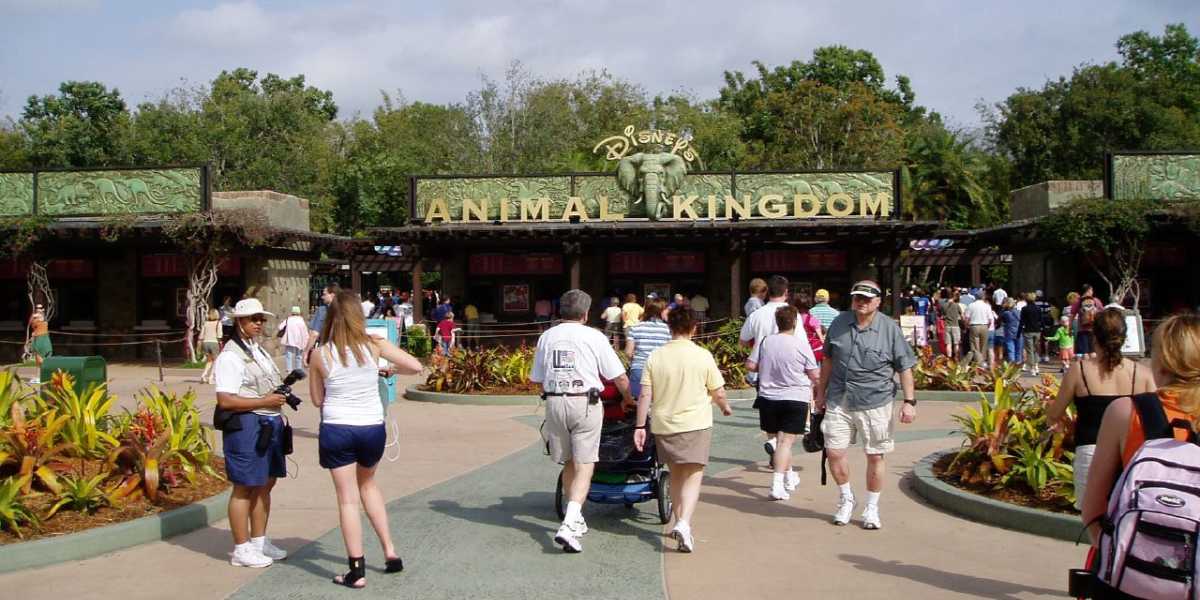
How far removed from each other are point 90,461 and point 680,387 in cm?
448

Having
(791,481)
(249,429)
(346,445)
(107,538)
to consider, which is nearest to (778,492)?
(791,481)

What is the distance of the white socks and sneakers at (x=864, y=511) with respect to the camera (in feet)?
24.3

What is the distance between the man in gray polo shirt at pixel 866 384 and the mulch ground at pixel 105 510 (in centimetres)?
471

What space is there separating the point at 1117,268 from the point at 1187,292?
7.61 ft

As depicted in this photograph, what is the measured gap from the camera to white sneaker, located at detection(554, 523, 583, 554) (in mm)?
6582

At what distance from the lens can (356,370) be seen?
5980 millimetres

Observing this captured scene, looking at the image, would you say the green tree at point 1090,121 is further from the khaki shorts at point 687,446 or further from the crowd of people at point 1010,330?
the khaki shorts at point 687,446

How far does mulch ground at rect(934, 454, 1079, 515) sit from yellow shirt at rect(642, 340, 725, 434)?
2.45 metres

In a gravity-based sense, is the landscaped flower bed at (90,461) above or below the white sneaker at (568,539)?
above

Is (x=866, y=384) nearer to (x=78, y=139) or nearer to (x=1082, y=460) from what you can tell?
(x=1082, y=460)

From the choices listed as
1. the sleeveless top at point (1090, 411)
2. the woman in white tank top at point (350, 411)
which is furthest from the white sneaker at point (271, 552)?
Result: the sleeveless top at point (1090, 411)

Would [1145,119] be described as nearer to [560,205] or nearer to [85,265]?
[560,205]

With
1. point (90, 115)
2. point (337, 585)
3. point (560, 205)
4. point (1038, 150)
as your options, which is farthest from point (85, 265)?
point (1038, 150)

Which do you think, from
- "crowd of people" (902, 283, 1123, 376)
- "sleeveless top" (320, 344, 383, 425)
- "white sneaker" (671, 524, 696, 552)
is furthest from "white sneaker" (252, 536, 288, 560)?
"crowd of people" (902, 283, 1123, 376)
